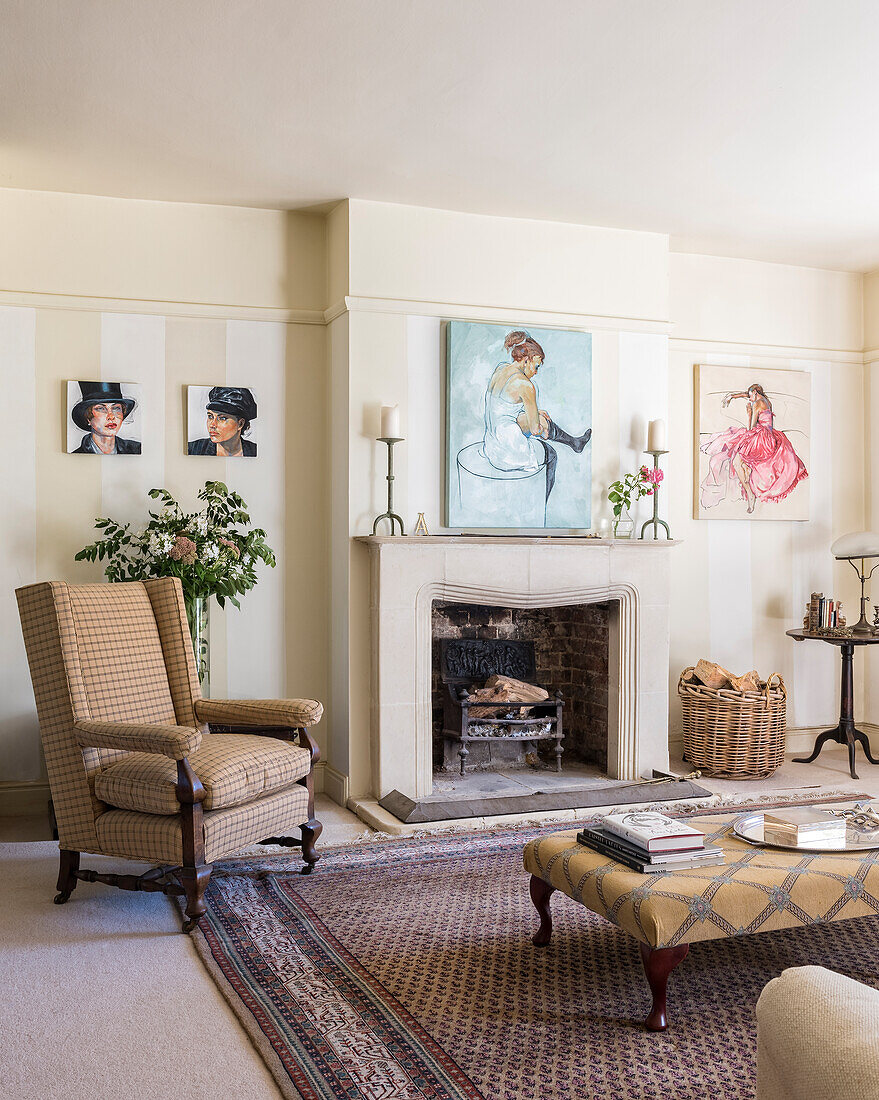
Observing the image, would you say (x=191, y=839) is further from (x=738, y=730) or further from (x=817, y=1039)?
(x=738, y=730)

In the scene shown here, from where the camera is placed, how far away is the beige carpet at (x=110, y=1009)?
214 centimetres

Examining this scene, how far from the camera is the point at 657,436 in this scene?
4.91m

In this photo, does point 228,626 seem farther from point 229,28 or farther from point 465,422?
point 229,28

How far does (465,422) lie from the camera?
468 cm

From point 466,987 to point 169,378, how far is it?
122 inches

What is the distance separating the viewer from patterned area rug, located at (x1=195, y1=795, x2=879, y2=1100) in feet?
7.04

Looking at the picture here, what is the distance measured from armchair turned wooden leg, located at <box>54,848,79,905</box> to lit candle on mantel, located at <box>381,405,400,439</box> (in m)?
2.15

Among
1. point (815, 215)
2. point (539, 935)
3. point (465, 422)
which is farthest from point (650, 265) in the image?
point (539, 935)

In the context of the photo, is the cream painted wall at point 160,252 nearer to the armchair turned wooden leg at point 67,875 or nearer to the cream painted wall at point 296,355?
the cream painted wall at point 296,355

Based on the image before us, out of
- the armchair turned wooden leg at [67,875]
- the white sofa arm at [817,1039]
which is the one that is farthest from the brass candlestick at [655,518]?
the white sofa arm at [817,1039]

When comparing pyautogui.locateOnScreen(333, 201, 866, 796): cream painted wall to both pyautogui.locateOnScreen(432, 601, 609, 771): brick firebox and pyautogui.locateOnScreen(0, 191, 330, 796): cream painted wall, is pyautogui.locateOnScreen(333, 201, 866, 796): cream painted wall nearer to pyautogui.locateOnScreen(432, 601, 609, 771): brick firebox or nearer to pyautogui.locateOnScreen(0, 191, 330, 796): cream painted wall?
pyautogui.locateOnScreen(0, 191, 330, 796): cream painted wall

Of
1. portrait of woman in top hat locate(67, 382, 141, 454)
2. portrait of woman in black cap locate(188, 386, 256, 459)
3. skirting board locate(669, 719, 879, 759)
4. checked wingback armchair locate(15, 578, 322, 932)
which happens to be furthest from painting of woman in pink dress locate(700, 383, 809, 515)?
portrait of woman in top hat locate(67, 382, 141, 454)

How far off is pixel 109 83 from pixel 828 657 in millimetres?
4682

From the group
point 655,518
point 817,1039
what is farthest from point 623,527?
point 817,1039
